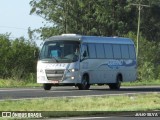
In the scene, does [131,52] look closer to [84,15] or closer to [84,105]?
[84,105]

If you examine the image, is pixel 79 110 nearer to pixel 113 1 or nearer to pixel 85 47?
pixel 85 47

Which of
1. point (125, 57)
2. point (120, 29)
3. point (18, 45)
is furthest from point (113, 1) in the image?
point (125, 57)

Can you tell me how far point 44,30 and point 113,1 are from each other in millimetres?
11123

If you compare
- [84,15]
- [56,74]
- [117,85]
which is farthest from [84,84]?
[84,15]

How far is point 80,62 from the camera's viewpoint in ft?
120

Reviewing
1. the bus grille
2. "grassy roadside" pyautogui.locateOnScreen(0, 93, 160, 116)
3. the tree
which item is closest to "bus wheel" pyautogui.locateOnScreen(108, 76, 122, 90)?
the bus grille

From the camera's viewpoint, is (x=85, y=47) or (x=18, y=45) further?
(x=18, y=45)

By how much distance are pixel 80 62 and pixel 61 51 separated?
4.37 ft

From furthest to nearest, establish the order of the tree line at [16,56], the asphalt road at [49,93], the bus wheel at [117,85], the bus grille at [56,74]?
the tree line at [16,56] < the bus wheel at [117,85] < the bus grille at [56,74] < the asphalt road at [49,93]

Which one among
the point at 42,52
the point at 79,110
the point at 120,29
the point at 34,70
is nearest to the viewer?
the point at 79,110

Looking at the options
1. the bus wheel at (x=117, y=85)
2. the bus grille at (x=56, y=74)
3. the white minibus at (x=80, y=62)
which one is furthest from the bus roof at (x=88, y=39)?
the bus wheel at (x=117, y=85)

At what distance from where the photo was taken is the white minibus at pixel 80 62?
35.8 metres

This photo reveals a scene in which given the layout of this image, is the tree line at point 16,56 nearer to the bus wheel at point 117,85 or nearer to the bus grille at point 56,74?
the bus wheel at point 117,85

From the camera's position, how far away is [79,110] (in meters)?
20.2
